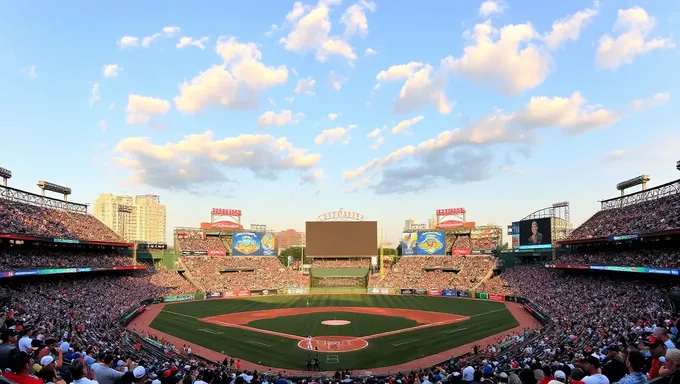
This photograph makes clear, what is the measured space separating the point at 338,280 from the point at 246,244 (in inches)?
786

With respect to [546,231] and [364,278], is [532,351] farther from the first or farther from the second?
[364,278]

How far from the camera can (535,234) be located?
6812 cm

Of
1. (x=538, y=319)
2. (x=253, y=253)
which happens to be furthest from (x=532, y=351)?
(x=253, y=253)

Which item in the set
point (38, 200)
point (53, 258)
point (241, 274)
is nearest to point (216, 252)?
point (241, 274)

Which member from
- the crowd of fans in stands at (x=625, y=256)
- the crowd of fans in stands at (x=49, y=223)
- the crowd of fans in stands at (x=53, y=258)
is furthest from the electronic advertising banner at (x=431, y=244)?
the crowd of fans in stands at (x=49, y=223)

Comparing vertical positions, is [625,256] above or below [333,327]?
above

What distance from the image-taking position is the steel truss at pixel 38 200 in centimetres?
4871

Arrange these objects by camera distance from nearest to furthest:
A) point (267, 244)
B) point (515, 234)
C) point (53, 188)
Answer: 1. point (53, 188)
2. point (515, 234)
3. point (267, 244)

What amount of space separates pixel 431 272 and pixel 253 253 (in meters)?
34.7

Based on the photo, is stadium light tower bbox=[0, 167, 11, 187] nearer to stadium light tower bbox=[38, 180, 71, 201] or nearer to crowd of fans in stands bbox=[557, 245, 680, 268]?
stadium light tower bbox=[38, 180, 71, 201]

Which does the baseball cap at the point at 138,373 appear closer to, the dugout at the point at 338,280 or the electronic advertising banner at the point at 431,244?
the dugout at the point at 338,280

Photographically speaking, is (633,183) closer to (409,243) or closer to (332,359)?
(409,243)

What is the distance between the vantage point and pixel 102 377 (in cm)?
841

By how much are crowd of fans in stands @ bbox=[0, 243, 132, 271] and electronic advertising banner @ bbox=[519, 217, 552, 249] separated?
63.1m
